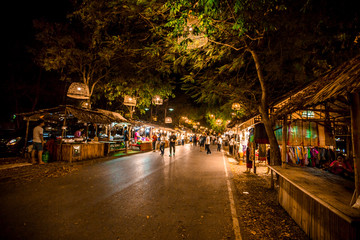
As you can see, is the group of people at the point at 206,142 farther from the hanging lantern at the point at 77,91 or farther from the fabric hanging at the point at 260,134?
the hanging lantern at the point at 77,91

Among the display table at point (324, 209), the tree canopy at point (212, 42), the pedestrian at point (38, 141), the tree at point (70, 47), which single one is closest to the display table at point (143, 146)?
the tree canopy at point (212, 42)

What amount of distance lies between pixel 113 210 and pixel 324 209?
14.9 feet

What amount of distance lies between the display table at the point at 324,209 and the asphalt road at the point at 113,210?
156 cm

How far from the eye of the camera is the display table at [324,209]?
2.58 meters

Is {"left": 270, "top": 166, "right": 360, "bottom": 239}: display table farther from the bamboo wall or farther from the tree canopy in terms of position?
the tree canopy

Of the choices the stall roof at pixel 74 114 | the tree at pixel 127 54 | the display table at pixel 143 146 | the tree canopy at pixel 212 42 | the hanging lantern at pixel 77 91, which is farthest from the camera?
the display table at pixel 143 146

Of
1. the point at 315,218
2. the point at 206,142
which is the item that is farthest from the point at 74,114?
the point at 206,142

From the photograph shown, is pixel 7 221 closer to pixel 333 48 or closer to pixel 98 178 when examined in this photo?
pixel 98 178

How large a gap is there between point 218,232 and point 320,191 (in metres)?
2.22

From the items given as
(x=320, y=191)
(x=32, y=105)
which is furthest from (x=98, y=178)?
(x=32, y=105)

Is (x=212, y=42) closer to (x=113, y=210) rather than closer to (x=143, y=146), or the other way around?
(x=113, y=210)

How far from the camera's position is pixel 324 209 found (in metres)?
3.18

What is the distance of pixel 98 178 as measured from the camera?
749 centimetres

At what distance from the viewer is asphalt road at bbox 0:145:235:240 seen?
3441mm
